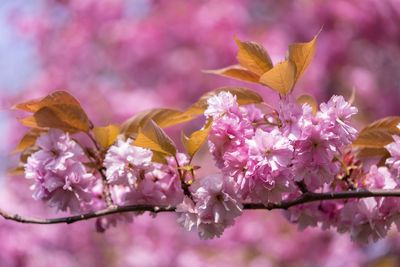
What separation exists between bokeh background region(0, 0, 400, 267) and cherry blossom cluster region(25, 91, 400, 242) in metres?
2.51

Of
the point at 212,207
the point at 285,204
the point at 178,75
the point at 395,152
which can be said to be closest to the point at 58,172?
the point at 212,207

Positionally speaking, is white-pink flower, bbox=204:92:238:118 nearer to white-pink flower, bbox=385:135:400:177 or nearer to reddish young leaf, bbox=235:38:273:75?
reddish young leaf, bbox=235:38:273:75

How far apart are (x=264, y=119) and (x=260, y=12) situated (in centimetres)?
375

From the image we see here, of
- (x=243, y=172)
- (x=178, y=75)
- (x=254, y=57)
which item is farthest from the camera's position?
(x=178, y=75)

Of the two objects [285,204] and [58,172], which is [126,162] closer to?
[58,172]

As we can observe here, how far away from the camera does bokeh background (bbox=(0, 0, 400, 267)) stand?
4.18 meters

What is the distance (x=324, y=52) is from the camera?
4.17 meters

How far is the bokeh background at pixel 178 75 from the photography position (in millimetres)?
4176

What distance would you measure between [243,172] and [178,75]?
377 cm

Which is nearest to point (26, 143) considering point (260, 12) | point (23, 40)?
point (260, 12)

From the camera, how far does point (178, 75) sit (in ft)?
15.8

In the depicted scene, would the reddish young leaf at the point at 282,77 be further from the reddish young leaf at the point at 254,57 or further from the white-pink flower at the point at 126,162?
the white-pink flower at the point at 126,162

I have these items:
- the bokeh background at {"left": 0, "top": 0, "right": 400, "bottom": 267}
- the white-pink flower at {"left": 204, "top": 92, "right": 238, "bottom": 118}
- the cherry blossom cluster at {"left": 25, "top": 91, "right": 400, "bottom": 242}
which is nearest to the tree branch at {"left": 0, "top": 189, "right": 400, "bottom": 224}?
the cherry blossom cluster at {"left": 25, "top": 91, "right": 400, "bottom": 242}

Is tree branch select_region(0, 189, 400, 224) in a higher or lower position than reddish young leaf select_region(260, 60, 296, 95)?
lower
